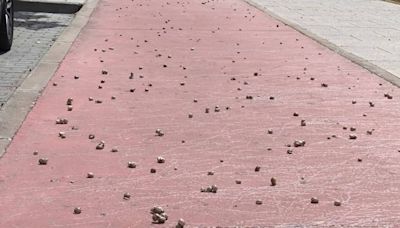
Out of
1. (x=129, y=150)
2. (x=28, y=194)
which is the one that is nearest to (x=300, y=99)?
(x=129, y=150)

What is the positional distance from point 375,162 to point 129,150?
2.01m

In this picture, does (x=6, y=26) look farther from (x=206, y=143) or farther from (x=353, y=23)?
(x=353, y=23)

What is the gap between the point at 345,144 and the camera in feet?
22.1

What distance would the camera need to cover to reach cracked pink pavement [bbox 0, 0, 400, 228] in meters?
4.97

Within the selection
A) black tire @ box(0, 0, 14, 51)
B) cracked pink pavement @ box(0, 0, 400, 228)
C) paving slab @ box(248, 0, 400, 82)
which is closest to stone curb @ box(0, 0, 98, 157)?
cracked pink pavement @ box(0, 0, 400, 228)

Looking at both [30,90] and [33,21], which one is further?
[33,21]

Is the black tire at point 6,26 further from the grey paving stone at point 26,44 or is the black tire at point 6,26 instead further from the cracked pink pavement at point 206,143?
the cracked pink pavement at point 206,143

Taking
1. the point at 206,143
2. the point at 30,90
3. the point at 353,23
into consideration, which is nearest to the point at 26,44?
the point at 30,90

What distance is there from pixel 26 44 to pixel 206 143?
5.93 meters

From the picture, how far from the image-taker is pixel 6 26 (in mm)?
10281

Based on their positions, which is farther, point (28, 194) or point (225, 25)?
point (225, 25)

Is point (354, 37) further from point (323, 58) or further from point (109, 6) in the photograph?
point (109, 6)

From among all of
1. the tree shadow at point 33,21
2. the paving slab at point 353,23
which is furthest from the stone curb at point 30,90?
the paving slab at point 353,23

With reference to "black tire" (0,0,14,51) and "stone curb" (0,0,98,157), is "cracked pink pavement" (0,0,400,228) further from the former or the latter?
"black tire" (0,0,14,51)
